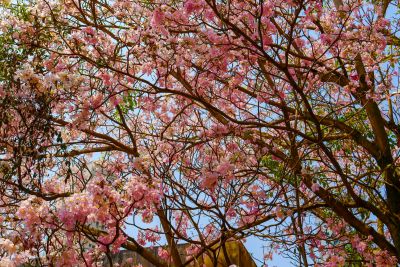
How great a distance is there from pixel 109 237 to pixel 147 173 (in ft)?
1.95

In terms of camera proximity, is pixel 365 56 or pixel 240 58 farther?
pixel 365 56

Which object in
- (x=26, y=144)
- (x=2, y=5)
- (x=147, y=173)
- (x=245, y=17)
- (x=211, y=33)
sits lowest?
(x=147, y=173)

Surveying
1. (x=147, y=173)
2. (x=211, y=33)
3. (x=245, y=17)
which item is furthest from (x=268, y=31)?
(x=147, y=173)

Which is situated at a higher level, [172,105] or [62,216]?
[172,105]

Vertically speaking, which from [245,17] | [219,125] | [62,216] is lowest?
[62,216]

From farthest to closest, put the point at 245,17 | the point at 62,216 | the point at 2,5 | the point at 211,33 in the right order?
1. the point at 2,5
2. the point at 245,17
3. the point at 211,33
4. the point at 62,216

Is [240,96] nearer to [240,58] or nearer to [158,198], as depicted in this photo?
[240,58]

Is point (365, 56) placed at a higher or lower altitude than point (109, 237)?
higher

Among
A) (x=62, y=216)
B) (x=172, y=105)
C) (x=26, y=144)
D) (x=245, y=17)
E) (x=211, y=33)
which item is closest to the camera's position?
(x=62, y=216)

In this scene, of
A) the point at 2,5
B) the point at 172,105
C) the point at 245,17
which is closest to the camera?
the point at 245,17

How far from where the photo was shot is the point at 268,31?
17.2 ft

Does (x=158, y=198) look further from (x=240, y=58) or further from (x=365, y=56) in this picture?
(x=365, y=56)

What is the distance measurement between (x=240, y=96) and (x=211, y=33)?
158 centimetres

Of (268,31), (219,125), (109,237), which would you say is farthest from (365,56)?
(109,237)
